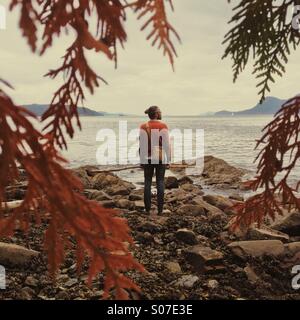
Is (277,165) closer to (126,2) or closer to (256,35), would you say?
(256,35)

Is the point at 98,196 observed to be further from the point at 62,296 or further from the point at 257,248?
the point at 62,296

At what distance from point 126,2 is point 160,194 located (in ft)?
25.0

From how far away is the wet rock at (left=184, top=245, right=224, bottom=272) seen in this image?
6797mm

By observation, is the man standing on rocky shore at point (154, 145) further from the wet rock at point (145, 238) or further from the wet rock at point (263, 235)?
the wet rock at point (263, 235)

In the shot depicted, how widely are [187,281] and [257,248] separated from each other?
1761 mm

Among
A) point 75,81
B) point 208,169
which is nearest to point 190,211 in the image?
point 75,81

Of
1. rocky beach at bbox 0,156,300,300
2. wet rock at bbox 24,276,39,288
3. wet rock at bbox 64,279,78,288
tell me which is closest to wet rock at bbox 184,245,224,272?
rocky beach at bbox 0,156,300,300

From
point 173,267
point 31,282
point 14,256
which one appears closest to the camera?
point 31,282

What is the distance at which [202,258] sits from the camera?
22.5ft

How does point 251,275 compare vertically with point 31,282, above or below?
below

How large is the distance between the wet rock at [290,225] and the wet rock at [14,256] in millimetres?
5216

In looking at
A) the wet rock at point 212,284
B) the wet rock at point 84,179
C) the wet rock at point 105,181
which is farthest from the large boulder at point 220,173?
the wet rock at point 212,284

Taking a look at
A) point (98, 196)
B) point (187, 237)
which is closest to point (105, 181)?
point (98, 196)
